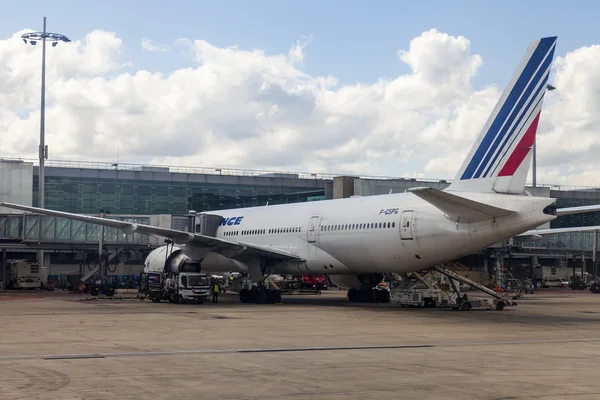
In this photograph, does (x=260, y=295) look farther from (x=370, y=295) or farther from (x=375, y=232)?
(x=375, y=232)

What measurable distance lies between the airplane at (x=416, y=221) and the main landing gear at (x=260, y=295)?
5 centimetres

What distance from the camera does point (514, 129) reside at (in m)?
29.8

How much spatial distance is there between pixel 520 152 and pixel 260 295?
15642 millimetres

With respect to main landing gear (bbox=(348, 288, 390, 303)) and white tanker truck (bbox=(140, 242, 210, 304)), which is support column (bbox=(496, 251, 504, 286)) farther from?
white tanker truck (bbox=(140, 242, 210, 304))

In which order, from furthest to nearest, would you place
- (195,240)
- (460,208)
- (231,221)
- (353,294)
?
(231,221), (353,294), (195,240), (460,208)

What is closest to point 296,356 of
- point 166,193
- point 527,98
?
point 527,98

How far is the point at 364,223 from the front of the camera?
115ft

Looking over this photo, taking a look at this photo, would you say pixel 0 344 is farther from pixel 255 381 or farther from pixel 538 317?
pixel 538 317

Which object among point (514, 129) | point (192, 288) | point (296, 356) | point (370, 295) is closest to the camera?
point (296, 356)

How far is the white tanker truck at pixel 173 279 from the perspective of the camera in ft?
130

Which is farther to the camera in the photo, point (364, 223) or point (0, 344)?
point (364, 223)

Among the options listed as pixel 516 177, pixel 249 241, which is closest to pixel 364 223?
pixel 516 177

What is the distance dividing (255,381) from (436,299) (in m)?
23.4

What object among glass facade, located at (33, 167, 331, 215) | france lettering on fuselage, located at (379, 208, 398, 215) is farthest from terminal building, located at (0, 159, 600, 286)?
france lettering on fuselage, located at (379, 208, 398, 215)
